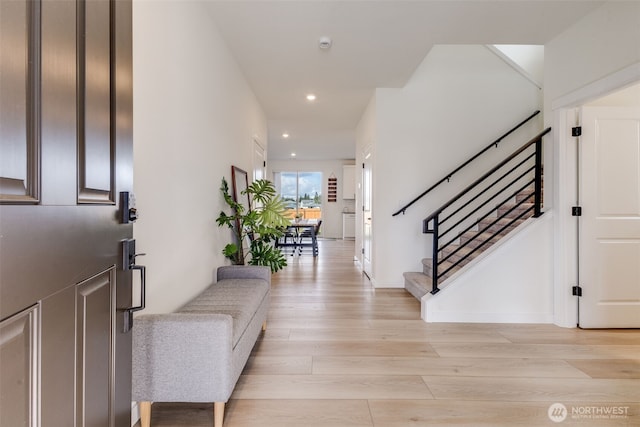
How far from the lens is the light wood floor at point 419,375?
1.66m

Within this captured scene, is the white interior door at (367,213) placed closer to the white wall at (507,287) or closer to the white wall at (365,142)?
the white wall at (365,142)

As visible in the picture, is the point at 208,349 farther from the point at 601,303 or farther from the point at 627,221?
the point at 627,221

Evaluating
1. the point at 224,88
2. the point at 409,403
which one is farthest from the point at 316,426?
the point at 224,88

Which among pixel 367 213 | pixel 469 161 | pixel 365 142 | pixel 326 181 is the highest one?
pixel 365 142

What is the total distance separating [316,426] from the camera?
1572 millimetres

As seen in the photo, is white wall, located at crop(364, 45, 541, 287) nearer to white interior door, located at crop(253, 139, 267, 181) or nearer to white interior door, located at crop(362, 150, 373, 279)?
white interior door, located at crop(362, 150, 373, 279)

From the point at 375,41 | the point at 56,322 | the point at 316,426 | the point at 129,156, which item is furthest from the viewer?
the point at 375,41

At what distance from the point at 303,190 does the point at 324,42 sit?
26.0ft

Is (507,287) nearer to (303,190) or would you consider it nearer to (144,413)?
(144,413)

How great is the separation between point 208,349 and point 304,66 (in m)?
3.10

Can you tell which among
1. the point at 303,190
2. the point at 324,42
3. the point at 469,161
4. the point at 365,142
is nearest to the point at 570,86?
the point at 469,161

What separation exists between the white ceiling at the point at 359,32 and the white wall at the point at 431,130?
1.50 feet

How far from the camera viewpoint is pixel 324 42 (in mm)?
2973

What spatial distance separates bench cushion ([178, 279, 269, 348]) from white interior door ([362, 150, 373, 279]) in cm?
246
